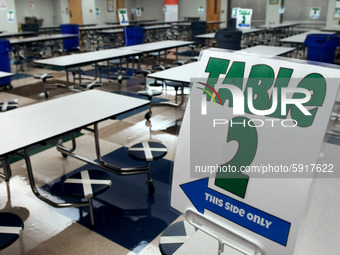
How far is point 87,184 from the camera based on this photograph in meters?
2.24

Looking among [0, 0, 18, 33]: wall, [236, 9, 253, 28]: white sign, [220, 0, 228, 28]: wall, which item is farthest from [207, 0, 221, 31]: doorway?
[236, 9, 253, 28]: white sign

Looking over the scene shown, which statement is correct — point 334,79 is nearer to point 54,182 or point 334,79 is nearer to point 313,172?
point 313,172

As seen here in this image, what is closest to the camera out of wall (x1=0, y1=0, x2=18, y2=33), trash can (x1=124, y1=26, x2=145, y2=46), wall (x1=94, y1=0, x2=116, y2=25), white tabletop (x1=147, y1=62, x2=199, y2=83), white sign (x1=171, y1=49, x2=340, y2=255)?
white sign (x1=171, y1=49, x2=340, y2=255)

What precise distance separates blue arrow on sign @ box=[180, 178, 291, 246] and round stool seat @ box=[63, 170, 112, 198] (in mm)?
1321

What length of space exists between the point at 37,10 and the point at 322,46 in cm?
1393

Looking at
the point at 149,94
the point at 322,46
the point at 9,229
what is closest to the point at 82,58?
the point at 149,94

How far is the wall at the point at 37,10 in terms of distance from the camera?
48.2 feet

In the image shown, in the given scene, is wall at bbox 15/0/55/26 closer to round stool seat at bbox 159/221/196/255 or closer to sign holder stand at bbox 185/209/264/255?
round stool seat at bbox 159/221/196/255

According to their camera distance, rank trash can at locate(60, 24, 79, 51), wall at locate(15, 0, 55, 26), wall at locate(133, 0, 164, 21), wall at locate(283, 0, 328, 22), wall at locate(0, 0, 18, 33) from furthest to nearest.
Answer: wall at locate(133, 0, 164, 21), wall at locate(15, 0, 55, 26), wall at locate(283, 0, 328, 22), wall at locate(0, 0, 18, 33), trash can at locate(60, 24, 79, 51)

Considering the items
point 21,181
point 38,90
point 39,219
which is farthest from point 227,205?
point 38,90

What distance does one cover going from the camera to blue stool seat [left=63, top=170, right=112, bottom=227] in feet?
7.05

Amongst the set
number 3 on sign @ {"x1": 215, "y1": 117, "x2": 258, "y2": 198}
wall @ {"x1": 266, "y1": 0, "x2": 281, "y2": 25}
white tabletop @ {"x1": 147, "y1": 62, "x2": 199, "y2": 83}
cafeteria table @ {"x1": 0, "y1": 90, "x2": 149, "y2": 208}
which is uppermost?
wall @ {"x1": 266, "y1": 0, "x2": 281, "y2": 25}

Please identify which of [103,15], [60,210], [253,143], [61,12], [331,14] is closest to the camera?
[253,143]

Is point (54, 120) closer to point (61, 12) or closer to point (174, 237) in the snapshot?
point (174, 237)
